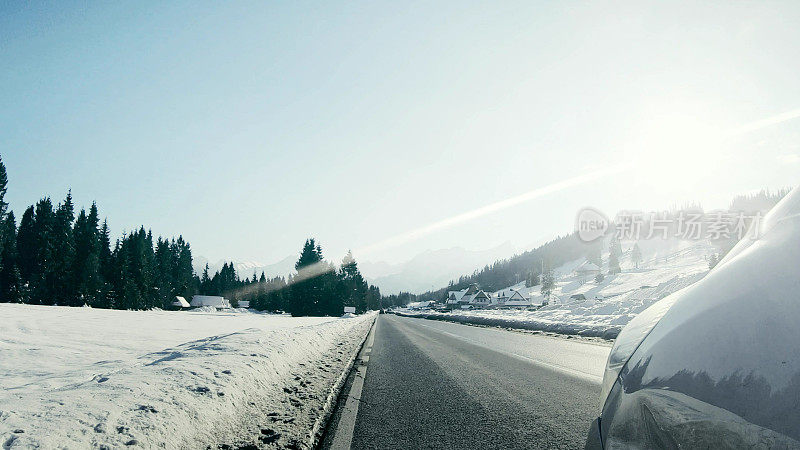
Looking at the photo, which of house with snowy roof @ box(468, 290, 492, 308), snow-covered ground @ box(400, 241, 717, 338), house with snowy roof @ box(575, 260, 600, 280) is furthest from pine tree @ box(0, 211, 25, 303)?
house with snowy roof @ box(575, 260, 600, 280)

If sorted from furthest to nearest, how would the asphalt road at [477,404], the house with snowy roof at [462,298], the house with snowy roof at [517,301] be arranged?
1. the house with snowy roof at [462,298]
2. the house with snowy roof at [517,301]
3. the asphalt road at [477,404]

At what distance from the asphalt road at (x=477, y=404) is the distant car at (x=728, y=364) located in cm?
227

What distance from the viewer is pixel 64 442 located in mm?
3006

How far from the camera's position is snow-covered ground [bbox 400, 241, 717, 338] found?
87.1ft

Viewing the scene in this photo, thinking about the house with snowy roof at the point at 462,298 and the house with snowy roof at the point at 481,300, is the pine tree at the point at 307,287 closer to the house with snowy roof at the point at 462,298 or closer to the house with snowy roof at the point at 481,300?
the house with snowy roof at the point at 481,300

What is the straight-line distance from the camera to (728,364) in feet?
4.58

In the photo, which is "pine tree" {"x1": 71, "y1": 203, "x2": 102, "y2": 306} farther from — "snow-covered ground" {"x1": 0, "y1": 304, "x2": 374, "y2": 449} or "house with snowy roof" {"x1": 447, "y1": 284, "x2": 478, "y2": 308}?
"house with snowy roof" {"x1": 447, "y1": 284, "x2": 478, "y2": 308}

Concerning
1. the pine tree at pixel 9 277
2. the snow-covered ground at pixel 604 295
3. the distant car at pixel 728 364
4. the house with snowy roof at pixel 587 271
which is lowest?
the snow-covered ground at pixel 604 295

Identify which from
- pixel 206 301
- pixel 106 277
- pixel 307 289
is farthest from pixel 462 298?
pixel 106 277

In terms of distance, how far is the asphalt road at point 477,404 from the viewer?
12.9ft

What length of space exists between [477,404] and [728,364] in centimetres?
439

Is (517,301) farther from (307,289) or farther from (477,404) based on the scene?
(477,404)

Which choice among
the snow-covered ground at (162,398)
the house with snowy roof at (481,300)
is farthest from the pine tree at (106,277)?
the house with snowy roof at (481,300)

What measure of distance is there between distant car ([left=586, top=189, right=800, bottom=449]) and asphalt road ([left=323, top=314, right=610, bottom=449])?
2265 millimetres
